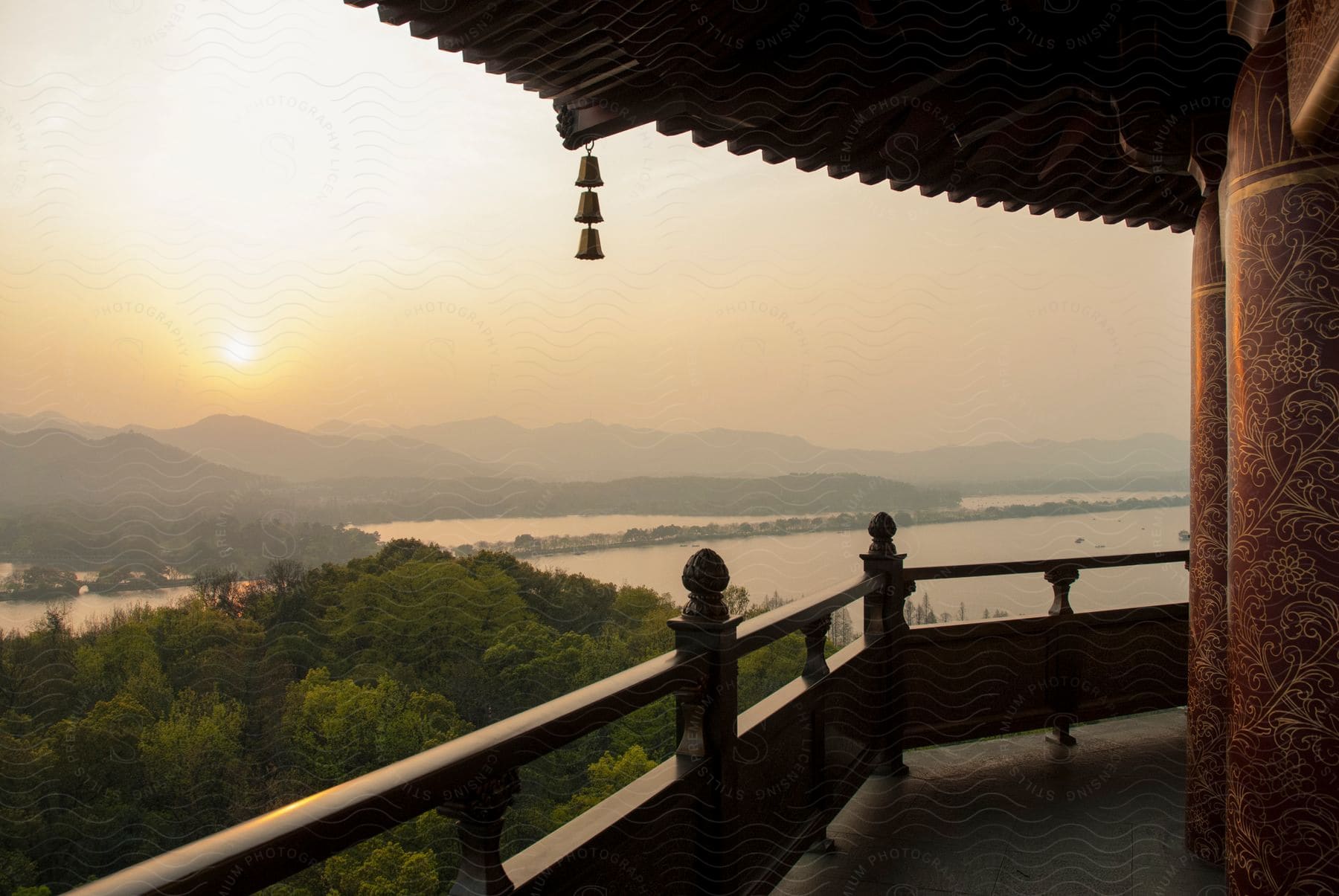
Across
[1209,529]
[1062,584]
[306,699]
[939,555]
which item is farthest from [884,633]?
[306,699]

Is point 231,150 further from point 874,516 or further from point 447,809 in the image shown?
point 447,809

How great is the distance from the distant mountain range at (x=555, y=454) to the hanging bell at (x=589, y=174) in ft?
14.9

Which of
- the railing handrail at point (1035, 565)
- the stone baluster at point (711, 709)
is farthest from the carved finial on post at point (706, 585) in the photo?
the railing handrail at point (1035, 565)

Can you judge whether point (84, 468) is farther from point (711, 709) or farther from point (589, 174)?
point (711, 709)

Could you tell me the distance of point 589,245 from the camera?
302 centimetres

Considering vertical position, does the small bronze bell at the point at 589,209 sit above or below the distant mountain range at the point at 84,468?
above

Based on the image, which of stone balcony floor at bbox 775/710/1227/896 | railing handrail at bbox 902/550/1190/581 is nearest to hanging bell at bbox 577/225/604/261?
railing handrail at bbox 902/550/1190/581

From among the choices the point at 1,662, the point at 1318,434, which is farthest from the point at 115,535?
the point at 1318,434

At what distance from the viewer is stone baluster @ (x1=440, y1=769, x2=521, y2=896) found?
3.89ft

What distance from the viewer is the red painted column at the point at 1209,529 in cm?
249

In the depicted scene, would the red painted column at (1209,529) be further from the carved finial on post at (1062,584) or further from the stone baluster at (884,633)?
the carved finial on post at (1062,584)

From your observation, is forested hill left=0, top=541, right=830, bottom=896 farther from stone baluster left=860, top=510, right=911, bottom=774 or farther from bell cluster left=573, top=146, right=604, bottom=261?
bell cluster left=573, top=146, right=604, bottom=261

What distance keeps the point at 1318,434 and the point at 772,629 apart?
4.46 feet

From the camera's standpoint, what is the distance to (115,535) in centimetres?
691
